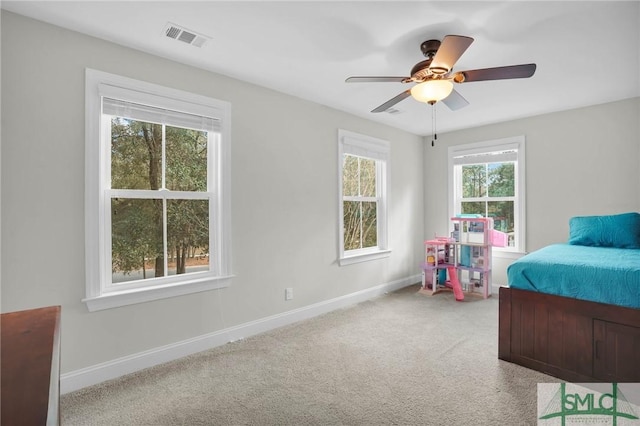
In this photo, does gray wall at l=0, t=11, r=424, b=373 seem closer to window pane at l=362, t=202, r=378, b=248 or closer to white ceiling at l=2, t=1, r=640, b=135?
white ceiling at l=2, t=1, r=640, b=135

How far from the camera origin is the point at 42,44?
82.5 inches

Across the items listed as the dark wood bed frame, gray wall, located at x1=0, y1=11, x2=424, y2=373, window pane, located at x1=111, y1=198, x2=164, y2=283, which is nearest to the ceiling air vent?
gray wall, located at x1=0, y1=11, x2=424, y2=373

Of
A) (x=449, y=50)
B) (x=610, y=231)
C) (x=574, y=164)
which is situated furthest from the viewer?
(x=574, y=164)

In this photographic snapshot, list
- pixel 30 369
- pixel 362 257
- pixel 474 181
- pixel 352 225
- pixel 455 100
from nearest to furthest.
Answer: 1. pixel 30 369
2. pixel 455 100
3. pixel 362 257
4. pixel 352 225
5. pixel 474 181

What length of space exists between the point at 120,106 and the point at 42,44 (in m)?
0.54

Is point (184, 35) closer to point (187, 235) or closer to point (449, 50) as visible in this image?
point (187, 235)

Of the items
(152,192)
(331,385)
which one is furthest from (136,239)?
(331,385)

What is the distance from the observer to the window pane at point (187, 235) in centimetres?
279

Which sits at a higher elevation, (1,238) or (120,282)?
(1,238)

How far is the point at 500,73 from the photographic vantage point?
6.86 ft

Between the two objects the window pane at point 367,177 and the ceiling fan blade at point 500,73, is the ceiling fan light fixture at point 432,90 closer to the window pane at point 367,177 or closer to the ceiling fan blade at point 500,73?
the ceiling fan blade at point 500,73

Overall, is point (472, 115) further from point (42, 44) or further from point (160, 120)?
point (42, 44)

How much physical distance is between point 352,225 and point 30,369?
3783 millimetres

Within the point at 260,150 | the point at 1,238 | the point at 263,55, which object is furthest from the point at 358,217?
the point at 1,238
